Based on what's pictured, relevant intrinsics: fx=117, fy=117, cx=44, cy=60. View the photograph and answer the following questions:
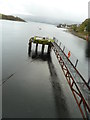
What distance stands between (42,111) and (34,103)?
896mm

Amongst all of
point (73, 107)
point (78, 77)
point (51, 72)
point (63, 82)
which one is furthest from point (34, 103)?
point (51, 72)

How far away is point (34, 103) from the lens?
802cm

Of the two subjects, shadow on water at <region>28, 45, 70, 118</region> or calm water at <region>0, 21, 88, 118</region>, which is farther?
shadow on water at <region>28, 45, 70, 118</region>

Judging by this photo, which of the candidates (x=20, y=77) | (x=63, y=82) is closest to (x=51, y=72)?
(x=63, y=82)

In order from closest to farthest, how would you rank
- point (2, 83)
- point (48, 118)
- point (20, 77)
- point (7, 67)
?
point (48, 118), point (2, 83), point (20, 77), point (7, 67)

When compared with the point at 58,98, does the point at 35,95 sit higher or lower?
higher

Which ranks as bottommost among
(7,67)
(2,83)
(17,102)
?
(17,102)

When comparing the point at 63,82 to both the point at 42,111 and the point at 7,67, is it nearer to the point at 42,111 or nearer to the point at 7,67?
the point at 42,111

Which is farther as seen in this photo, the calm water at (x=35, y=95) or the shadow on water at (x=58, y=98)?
the shadow on water at (x=58, y=98)

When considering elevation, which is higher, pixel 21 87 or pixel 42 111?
pixel 21 87

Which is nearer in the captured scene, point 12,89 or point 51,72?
point 12,89

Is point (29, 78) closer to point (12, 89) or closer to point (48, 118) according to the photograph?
point (12, 89)

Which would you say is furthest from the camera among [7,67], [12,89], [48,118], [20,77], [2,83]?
[7,67]

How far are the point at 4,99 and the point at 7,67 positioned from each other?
5545 millimetres
